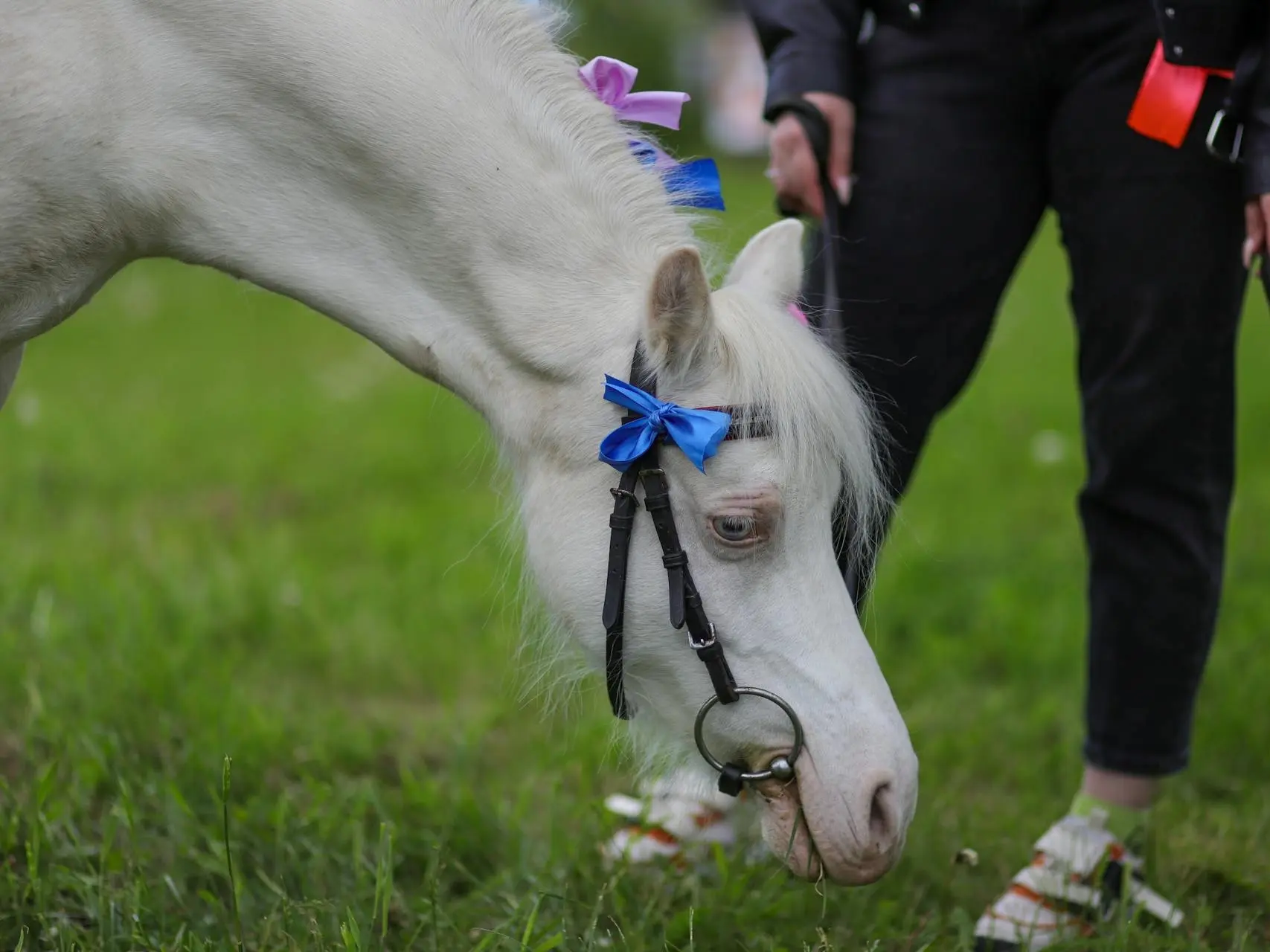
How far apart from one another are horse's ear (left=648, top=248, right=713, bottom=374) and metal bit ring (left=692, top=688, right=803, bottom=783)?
0.50 m

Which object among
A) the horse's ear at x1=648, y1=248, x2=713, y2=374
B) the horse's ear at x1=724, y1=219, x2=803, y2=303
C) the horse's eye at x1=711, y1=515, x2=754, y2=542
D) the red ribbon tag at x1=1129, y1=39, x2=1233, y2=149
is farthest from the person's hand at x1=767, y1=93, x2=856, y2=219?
the horse's eye at x1=711, y1=515, x2=754, y2=542

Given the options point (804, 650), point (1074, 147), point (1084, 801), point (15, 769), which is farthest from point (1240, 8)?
point (15, 769)

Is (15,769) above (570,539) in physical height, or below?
below

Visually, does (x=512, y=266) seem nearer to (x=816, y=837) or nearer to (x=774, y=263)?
(x=774, y=263)

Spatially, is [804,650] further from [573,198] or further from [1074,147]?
[1074,147]

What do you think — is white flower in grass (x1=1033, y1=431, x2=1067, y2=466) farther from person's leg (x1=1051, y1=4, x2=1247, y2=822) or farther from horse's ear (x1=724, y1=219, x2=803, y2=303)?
horse's ear (x1=724, y1=219, x2=803, y2=303)

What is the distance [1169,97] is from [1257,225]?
26cm

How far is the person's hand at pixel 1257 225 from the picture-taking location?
2146 mm

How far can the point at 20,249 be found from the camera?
6.70 feet

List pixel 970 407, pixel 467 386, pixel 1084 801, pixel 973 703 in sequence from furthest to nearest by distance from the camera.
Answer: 1. pixel 970 407
2. pixel 973 703
3. pixel 1084 801
4. pixel 467 386

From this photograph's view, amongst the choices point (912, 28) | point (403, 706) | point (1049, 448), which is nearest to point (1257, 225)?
point (912, 28)

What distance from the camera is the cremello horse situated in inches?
77.7

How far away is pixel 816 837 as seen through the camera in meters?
1.97

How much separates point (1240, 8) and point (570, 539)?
1.41 m
